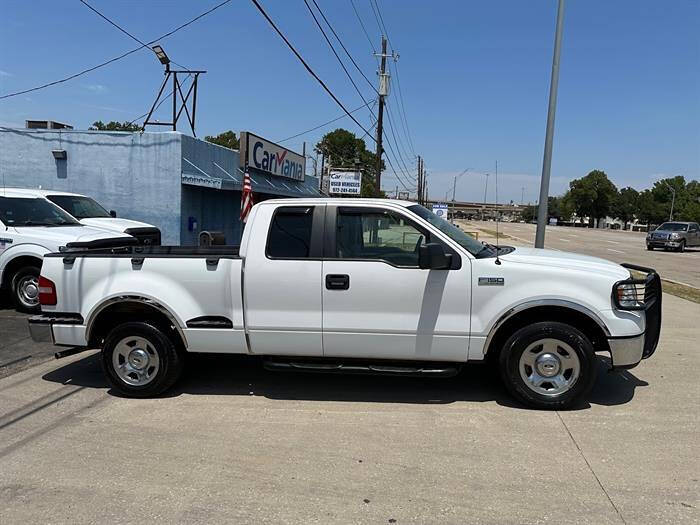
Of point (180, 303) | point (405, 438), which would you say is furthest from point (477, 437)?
point (180, 303)

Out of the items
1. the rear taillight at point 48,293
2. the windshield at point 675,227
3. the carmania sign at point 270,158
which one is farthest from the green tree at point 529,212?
the rear taillight at point 48,293

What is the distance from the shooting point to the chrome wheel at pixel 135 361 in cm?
520

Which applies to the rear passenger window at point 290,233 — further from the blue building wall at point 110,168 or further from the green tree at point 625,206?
the green tree at point 625,206

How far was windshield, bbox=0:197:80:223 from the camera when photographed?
30.6 feet

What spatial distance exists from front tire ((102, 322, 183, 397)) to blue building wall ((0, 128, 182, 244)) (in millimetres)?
9936

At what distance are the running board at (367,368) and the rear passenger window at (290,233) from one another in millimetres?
990

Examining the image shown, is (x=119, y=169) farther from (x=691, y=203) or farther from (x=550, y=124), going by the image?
(x=691, y=203)

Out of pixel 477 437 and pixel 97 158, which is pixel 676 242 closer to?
pixel 97 158

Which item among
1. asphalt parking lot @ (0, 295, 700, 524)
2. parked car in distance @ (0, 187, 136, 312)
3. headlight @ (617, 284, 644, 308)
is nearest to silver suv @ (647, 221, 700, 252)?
asphalt parking lot @ (0, 295, 700, 524)

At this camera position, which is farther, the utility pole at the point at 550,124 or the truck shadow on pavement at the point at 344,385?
the utility pole at the point at 550,124

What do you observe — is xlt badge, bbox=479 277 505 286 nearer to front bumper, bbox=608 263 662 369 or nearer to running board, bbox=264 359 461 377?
running board, bbox=264 359 461 377

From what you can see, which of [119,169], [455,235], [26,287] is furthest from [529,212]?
[455,235]

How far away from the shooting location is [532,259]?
4969 mm

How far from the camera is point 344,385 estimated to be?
5.55m
